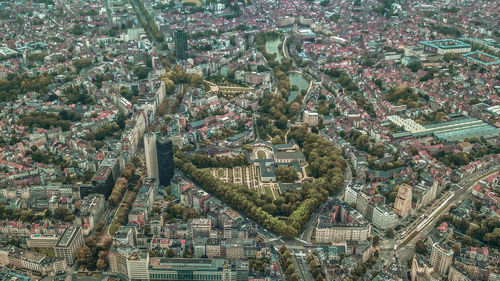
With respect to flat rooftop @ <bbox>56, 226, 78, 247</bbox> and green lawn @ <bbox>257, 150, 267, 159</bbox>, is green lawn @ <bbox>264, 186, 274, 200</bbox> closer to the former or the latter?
green lawn @ <bbox>257, 150, 267, 159</bbox>

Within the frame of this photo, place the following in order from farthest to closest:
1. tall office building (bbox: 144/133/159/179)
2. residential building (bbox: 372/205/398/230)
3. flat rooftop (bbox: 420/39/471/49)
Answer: flat rooftop (bbox: 420/39/471/49), tall office building (bbox: 144/133/159/179), residential building (bbox: 372/205/398/230)

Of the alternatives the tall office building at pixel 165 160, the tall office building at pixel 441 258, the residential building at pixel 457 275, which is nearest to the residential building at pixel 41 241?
the tall office building at pixel 165 160

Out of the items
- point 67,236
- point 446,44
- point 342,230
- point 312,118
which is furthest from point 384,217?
point 446,44

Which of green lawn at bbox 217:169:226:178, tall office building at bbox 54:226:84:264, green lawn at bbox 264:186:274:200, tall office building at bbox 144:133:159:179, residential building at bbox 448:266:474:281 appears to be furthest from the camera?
green lawn at bbox 217:169:226:178

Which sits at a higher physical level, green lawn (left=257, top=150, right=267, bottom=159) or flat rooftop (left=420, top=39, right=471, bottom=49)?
flat rooftop (left=420, top=39, right=471, bottom=49)

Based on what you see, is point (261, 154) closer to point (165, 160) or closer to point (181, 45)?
point (165, 160)

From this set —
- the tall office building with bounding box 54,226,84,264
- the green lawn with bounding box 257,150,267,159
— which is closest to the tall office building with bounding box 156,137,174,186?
the tall office building with bounding box 54,226,84,264
